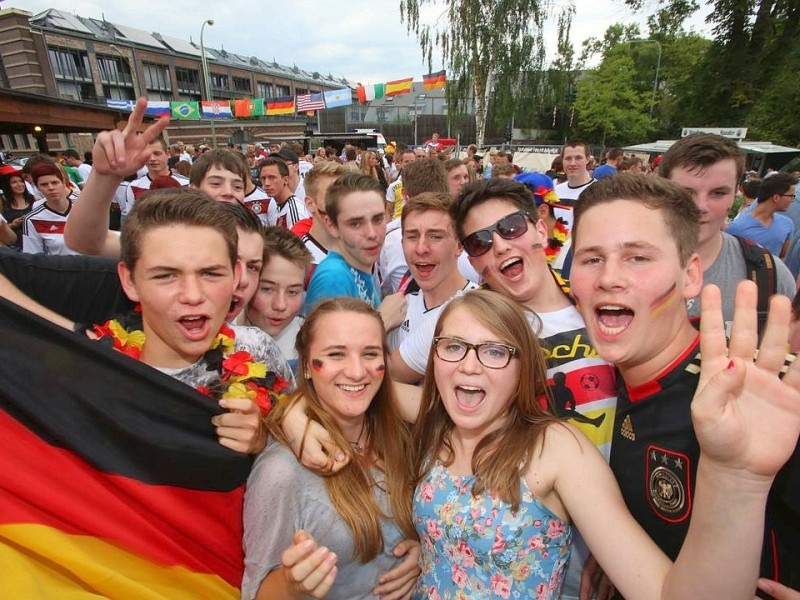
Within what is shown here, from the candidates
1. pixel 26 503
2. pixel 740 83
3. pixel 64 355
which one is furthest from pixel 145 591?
pixel 740 83

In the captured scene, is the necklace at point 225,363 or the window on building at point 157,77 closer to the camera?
the necklace at point 225,363

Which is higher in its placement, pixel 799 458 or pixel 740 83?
pixel 740 83

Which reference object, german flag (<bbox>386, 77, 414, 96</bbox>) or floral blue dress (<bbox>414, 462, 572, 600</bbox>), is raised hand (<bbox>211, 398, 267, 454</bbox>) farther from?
german flag (<bbox>386, 77, 414, 96</bbox>)

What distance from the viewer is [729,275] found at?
8.32ft

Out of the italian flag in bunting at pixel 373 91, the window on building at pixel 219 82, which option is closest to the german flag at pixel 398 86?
the italian flag in bunting at pixel 373 91

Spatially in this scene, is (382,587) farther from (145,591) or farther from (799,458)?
(799,458)

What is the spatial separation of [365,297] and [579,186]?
15.3 feet

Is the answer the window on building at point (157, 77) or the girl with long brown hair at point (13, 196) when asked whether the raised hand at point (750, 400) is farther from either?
the window on building at point (157, 77)

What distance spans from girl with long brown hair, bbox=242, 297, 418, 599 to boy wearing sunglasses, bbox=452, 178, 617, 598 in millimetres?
679

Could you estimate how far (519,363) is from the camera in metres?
1.70

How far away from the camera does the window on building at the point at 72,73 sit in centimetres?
4164

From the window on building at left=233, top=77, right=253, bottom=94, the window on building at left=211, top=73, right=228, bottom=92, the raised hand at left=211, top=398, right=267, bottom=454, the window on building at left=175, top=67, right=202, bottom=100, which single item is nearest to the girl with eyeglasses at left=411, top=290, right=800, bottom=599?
the raised hand at left=211, top=398, right=267, bottom=454

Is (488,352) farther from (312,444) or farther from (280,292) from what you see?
(280,292)

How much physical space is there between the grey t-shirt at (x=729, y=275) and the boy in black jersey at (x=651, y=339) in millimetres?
1129
